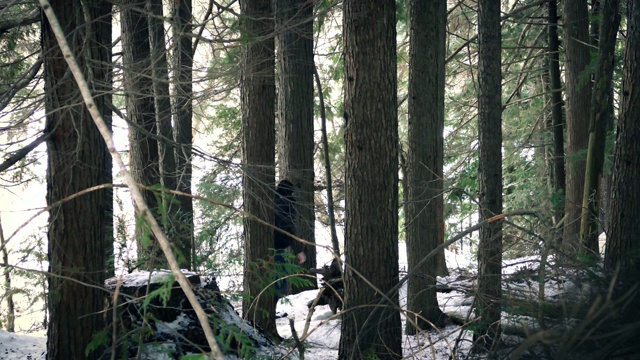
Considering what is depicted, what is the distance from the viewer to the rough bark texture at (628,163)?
6.04 m

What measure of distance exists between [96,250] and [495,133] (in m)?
4.88

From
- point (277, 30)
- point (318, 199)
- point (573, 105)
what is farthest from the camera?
point (318, 199)

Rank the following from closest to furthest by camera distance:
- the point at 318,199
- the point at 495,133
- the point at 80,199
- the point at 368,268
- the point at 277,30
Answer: the point at 80,199
the point at 368,268
the point at 277,30
the point at 495,133
the point at 318,199

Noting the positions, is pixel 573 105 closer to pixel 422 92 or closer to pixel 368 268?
pixel 422 92

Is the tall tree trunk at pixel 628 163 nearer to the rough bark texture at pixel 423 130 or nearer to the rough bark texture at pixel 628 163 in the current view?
the rough bark texture at pixel 628 163

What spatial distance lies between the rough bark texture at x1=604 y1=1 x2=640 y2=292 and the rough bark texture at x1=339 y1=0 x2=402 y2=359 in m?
2.12

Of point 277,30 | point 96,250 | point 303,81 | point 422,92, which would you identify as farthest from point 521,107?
point 96,250

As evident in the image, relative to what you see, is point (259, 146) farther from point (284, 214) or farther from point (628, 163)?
point (628, 163)

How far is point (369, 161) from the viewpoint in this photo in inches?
246

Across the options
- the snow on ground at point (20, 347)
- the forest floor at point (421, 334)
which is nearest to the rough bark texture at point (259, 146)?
the forest floor at point (421, 334)

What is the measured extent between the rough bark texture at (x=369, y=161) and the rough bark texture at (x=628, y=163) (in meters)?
2.12

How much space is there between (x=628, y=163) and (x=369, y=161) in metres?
2.48

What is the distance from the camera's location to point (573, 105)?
1235cm

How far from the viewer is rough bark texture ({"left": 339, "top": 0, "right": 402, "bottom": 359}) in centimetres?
620
